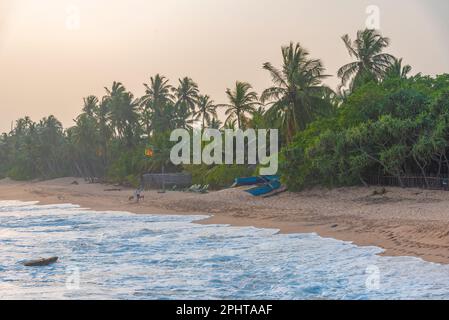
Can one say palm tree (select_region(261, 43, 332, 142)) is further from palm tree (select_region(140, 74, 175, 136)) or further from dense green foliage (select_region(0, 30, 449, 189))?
palm tree (select_region(140, 74, 175, 136))

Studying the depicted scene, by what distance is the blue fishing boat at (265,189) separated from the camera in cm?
2923

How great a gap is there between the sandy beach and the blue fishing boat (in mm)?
450

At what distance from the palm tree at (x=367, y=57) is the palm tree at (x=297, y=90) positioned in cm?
483

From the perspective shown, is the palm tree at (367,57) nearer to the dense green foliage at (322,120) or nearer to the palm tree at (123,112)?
the dense green foliage at (322,120)

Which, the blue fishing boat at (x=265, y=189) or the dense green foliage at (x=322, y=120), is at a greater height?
the dense green foliage at (x=322, y=120)

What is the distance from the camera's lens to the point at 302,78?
108 ft

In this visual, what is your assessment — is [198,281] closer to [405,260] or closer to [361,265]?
[361,265]

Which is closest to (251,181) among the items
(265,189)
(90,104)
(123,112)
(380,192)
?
(265,189)

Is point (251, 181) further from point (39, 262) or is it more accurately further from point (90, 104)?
point (90, 104)

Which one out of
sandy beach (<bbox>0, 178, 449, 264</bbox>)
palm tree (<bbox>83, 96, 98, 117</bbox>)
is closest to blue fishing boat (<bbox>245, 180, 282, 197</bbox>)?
sandy beach (<bbox>0, 178, 449, 264</bbox>)

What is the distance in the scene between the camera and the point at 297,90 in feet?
108

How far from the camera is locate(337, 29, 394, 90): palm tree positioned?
37.0 meters

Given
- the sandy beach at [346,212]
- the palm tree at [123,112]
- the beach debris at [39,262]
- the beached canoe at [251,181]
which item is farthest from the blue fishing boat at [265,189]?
the palm tree at [123,112]

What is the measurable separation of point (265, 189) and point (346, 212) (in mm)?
9526
